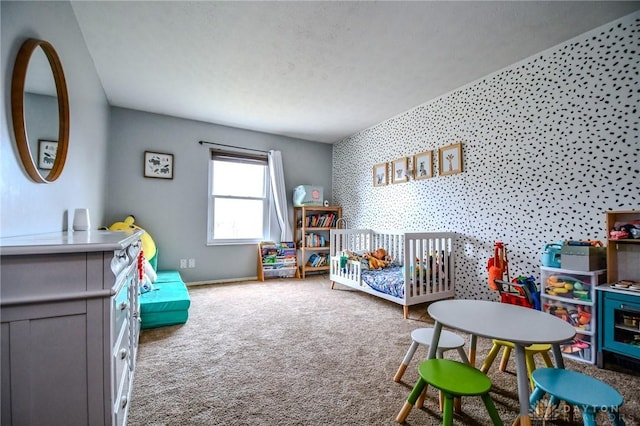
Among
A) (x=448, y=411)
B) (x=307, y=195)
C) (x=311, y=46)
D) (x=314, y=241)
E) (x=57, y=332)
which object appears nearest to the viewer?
(x=57, y=332)

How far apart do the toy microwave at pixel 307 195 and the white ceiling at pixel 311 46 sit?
1.32m

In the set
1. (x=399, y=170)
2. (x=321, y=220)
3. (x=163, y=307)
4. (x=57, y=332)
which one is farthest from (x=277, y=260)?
(x=57, y=332)

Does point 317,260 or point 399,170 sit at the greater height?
point 399,170

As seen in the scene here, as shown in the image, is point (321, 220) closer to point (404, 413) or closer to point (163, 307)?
point (163, 307)

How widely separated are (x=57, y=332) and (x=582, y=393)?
168cm

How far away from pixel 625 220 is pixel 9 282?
3.07 m

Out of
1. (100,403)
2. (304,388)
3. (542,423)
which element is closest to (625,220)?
(542,423)

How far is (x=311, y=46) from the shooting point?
7.11 feet

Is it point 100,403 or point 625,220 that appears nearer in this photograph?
point 100,403

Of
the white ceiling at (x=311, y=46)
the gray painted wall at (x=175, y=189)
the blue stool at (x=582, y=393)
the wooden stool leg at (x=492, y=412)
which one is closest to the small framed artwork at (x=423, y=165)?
the white ceiling at (x=311, y=46)

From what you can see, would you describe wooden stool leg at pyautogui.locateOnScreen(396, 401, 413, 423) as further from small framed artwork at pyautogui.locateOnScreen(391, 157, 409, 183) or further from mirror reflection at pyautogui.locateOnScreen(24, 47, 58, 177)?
small framed artwork at pyautogui.locateOnScreen(391, 157, 409, 183)

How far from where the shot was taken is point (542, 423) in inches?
48.8

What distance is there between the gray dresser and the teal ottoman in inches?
60.0

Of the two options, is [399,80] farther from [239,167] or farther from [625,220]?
[239,167]
